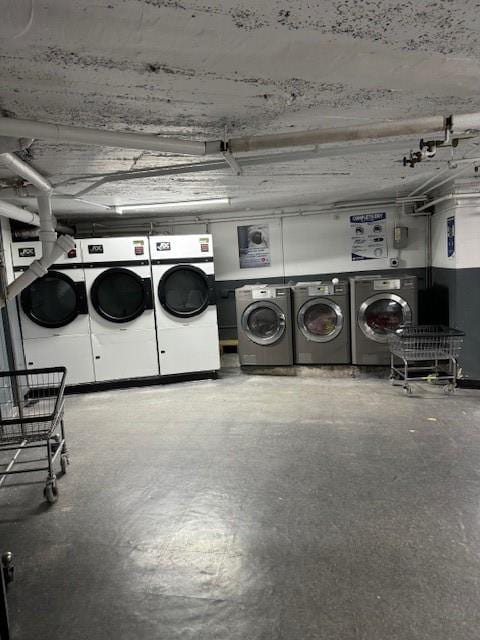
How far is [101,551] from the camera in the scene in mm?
2182

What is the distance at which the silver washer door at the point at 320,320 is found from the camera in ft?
17.2

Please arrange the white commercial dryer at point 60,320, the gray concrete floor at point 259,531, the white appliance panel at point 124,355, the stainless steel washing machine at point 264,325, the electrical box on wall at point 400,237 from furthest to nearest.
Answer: the electrical box on wall at point 400,237 → the stainless steel washing machine at point 264,325 → the white appliance panel at point 124,355 → the white commercial dryer at point 60,320 → the gray concrete floor at point 259,531

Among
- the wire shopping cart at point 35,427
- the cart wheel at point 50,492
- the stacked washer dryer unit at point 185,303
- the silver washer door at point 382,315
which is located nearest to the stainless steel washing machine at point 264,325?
the stacked washer dryer unit at point 185,303

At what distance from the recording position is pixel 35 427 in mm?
3688

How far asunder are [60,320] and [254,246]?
2.89 meters

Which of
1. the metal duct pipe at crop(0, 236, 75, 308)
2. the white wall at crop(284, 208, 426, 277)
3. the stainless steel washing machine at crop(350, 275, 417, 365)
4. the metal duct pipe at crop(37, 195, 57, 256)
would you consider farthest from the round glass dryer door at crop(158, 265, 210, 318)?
the stainless steel washing machine at crop(350, 275, 417, 365)

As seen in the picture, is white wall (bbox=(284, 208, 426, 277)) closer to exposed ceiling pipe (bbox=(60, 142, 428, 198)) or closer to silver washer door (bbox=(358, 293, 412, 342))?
silver washer door (bbox=(358, 293, 412, 342))

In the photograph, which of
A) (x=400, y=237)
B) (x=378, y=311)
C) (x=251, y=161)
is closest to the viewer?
(x=251, y=161)

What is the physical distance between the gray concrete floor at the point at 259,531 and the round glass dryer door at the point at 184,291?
5.57ft

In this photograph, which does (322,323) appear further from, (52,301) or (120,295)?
(52,301)

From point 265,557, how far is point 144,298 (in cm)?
372

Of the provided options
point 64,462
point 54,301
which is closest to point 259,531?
point 64,462

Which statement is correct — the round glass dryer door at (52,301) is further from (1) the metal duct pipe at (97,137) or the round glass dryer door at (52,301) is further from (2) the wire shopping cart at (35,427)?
(1) the metal duct pipe at (97,137)

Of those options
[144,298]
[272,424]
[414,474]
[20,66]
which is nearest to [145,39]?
[20,66]
